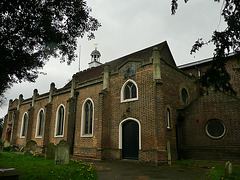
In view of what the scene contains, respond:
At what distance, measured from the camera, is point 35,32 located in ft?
30.1

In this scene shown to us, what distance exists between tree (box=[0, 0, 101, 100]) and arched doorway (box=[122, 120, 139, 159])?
22.7ft

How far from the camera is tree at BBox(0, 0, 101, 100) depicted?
28.7 ft

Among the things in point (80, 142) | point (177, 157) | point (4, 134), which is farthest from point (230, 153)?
point (4, 134)

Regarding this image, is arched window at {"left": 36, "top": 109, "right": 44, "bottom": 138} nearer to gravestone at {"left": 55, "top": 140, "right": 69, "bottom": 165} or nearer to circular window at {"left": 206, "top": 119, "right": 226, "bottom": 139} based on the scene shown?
gravestone at {"left": 55, "top": 140, "right": 69, "bottom": 165}

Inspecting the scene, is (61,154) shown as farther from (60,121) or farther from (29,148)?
(60,121)

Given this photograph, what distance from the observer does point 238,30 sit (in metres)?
7.63

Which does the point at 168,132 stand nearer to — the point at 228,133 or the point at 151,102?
the point at 151,102

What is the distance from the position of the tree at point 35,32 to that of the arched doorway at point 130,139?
6.92 metres

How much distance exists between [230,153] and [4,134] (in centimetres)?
3468

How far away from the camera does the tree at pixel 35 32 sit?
8.75m

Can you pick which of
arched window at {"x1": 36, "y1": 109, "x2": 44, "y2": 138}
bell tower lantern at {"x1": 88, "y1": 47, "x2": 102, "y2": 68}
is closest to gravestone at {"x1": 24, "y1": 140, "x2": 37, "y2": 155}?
arched window at {"x1": 36, "y1": 109, "x2": 44, "y2": 138}

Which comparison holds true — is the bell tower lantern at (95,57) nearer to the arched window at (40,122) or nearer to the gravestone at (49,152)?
the arched window at (40,122)

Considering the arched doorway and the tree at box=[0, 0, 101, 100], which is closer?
the tree at box=[0, 0, 101, 100]

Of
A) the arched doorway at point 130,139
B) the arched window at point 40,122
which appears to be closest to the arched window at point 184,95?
the arched doorway at point 130,139
